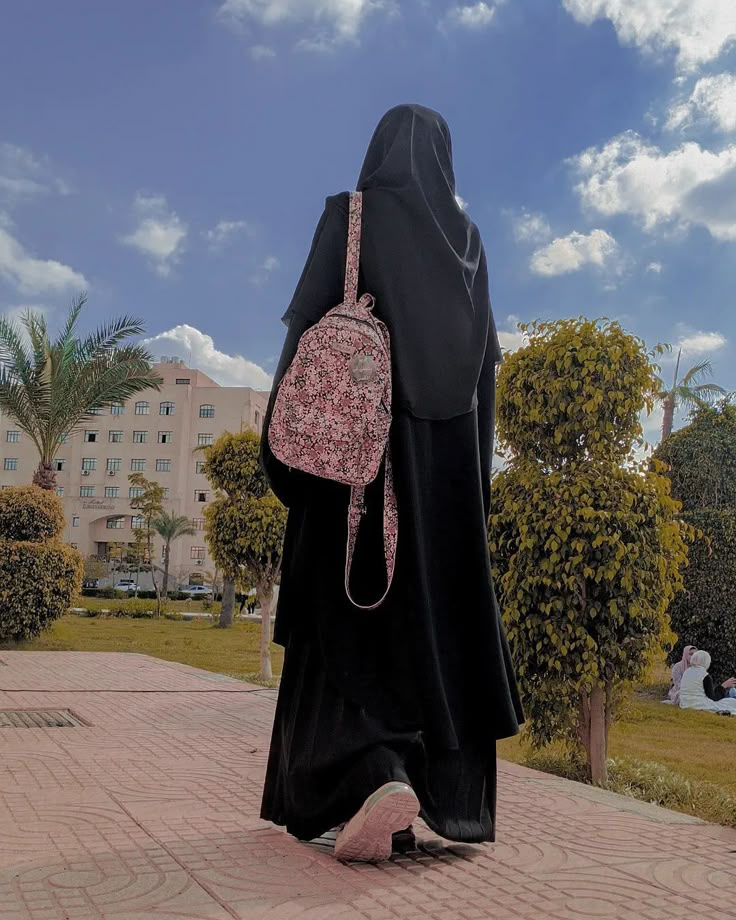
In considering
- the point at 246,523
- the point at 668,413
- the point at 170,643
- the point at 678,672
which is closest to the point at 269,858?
the point at 246,523

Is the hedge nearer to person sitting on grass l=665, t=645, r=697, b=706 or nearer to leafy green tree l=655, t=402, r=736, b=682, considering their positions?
leafy green tree l=655, t=402, r=736, b=682

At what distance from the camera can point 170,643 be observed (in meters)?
16.8

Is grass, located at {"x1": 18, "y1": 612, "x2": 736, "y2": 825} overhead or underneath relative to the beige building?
underneath

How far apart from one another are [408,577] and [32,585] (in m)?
12.3

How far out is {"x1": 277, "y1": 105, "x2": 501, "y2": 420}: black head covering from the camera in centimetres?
268

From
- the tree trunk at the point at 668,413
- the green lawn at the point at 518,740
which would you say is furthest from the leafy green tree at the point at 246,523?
the tree trunk at the point at 668,413

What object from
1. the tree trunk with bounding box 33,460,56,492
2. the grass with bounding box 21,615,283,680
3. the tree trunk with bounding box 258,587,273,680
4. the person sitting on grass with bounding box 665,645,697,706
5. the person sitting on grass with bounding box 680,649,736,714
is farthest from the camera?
the tree trunk with bounding box 33,460,56,492

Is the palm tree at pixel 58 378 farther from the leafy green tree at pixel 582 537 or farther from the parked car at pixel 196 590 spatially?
the parked car at pixel 196 590

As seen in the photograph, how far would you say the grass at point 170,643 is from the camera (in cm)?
1328

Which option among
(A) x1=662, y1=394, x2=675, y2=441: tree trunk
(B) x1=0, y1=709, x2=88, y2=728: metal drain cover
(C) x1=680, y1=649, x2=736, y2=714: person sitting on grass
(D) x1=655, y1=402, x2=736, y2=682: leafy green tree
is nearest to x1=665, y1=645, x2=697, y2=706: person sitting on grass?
(C) x1=680, y1=649, x2=736, y2=714: person sitting on grass

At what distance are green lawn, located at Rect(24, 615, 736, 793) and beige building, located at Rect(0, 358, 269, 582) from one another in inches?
1412

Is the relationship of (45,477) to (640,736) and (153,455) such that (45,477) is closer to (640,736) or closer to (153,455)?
(640,736)

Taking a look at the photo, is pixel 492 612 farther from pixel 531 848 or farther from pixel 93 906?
pixel 93 906

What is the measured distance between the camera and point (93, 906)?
208 cm
